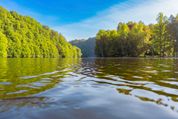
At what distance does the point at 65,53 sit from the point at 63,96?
6685 inches

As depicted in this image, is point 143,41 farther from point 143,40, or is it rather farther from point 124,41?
point 124,41

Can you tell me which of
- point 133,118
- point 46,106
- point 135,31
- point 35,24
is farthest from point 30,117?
point 35,24

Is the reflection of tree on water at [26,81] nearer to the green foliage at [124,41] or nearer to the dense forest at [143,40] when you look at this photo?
the dense forest at [143,40]

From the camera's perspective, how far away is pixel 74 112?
15.9 feet

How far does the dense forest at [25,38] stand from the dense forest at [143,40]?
1444 inches

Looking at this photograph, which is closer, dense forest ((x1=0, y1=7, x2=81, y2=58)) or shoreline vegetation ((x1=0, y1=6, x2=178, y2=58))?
shoreline vegetation ((x1=0, y1=6, x2=178, y2=58))

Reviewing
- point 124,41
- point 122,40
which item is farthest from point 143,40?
point 122,40

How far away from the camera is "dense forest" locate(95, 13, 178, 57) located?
77688mm

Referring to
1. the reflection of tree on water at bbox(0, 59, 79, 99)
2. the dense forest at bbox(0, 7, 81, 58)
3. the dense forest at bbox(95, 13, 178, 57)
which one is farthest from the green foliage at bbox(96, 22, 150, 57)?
the reflection of tree on water at bbox(0, 59, 79, 99)

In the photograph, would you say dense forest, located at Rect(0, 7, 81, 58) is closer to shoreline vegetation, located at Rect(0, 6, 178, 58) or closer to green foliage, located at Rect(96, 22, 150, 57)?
shoreline vegetation, located at Rect(0, 6, 178, 58)

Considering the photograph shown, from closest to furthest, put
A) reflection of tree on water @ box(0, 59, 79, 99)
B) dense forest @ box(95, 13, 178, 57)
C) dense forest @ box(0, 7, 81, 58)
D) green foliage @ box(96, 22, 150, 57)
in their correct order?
1. reflection of tree on water @ box(0, 59, 79, 99)
2. dense forest @ box(95, 13, 178, 57)
3. green foliage @ box(96, 22, 150, 57)
4. dense forest @ box(0, 7, 81, 58)

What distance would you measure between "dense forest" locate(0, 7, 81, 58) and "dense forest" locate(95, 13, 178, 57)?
36675mm

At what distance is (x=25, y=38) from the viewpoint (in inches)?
5069

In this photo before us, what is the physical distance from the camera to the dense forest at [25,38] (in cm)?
9832
